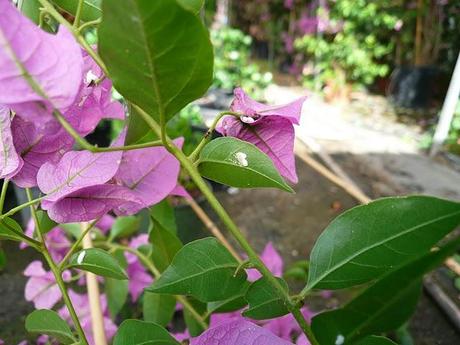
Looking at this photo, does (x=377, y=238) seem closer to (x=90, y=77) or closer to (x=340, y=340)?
(x=340, y=340)

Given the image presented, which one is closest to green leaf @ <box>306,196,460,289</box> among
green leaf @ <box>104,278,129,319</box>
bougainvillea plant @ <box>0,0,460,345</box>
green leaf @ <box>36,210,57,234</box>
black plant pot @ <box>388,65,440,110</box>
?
bougainvillea plant @ <box>0,0,460,345</box>

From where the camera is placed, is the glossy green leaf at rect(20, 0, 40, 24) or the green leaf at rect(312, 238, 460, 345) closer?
the green leaf at rect(312, 238, 460, 345)

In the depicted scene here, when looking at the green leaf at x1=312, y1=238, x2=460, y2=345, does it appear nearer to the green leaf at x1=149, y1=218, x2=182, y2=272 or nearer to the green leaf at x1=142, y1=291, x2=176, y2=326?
the green leaf at x1=149, y1=218, x2=182, y2=272

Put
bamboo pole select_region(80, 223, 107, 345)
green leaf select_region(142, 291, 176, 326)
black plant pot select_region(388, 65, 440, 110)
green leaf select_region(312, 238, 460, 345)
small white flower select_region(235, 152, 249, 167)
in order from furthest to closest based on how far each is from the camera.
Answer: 1. black plant pot select_region(388, 65, 440, 110)
2. green leaf select_region(142, 291, 176, 326)
3. bamboo pole select_region(80, 223, 107, 345)
4. small white flower select_region(235, 152, 249, 167)
5. green leaf select_region(312, 238, 460, 345)

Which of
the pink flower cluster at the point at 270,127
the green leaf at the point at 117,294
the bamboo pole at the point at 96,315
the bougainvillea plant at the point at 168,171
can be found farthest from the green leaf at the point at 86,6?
the green leaf at the point at 117,294

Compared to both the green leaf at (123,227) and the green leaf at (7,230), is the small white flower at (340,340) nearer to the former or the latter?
the green leaf at (7,230)

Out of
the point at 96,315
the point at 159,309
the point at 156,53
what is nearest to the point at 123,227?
the point at 159,309

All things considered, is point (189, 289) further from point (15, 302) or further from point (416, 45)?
point (416, 45)
